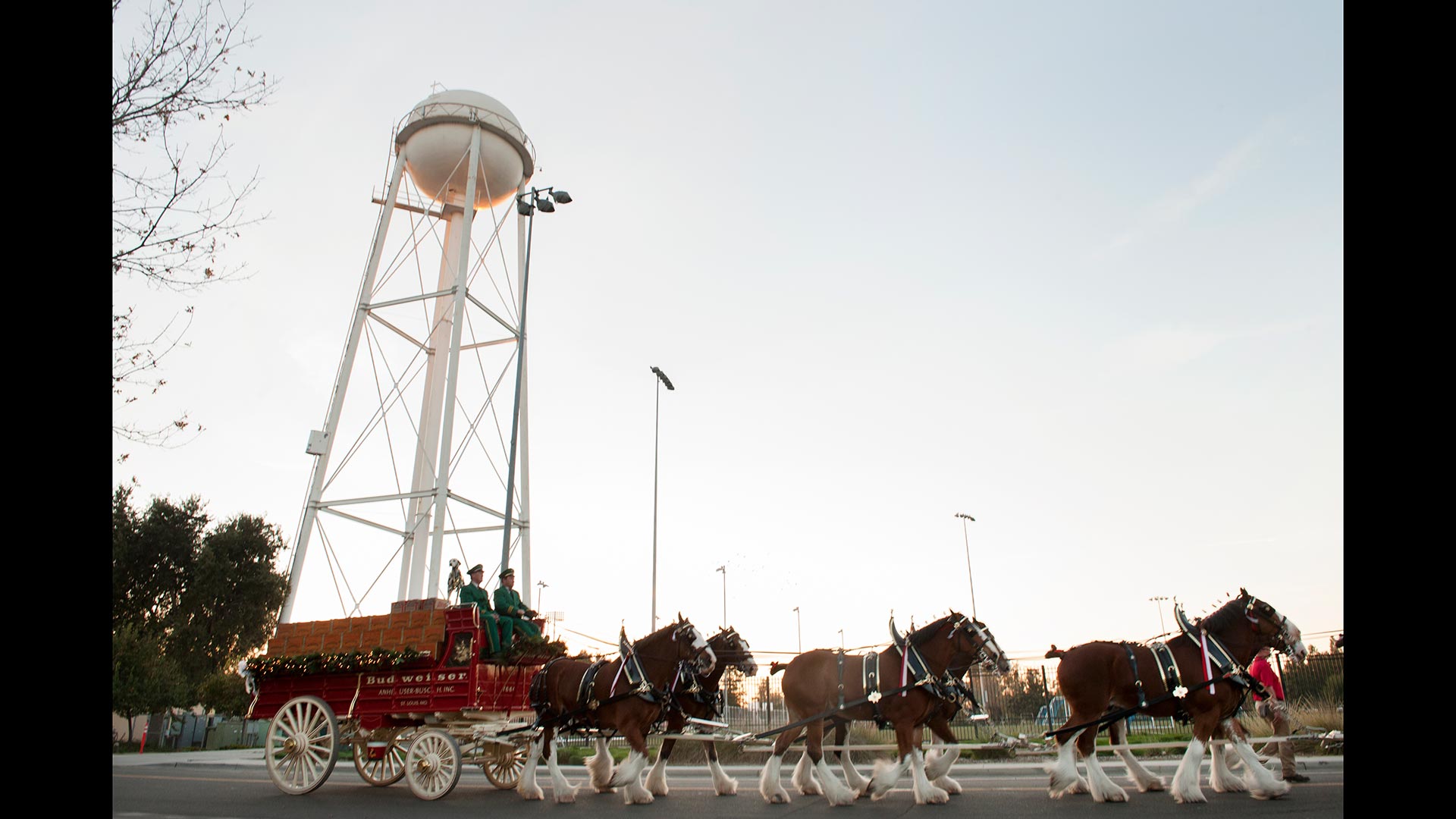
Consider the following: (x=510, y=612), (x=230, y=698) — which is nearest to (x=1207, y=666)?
(x=510, y=612)

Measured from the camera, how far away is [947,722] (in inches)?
463

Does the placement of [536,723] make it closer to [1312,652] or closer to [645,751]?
[645,751]

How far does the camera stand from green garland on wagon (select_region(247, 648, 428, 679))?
12.6 meters

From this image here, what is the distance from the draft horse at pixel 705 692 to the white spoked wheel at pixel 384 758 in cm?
351

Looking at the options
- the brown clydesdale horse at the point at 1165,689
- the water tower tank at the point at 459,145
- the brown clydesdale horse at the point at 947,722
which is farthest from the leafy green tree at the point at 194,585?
the brown clydesdale horse at the point at 1165,689

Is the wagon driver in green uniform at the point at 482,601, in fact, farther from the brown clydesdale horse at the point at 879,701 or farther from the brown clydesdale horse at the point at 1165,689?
the brown clydesdale horse at the point at 1165,689

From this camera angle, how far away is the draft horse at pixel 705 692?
12164mm

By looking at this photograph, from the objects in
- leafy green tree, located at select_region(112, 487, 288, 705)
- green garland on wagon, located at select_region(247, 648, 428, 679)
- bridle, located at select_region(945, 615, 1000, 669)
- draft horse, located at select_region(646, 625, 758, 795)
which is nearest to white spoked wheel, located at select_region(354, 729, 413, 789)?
green garland on wagon, located at select_region(247, 648, 428, 679)

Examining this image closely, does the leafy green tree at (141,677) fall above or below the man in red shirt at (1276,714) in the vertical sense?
below

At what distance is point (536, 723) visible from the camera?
12.3 m

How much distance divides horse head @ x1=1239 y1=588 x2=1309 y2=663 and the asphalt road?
1.53 meters

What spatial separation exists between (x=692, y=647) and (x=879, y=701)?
2618mm
